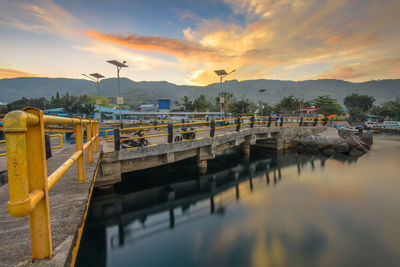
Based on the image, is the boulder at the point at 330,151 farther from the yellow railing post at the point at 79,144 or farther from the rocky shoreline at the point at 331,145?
the yellow railing post at the point at 79,144

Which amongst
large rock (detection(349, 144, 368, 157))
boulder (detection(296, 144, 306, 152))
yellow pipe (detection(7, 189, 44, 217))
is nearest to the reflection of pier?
yellow pipe (detection(7, 189, 44, 217))

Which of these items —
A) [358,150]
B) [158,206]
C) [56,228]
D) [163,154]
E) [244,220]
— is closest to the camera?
→ [56,228]

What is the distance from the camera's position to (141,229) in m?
6.61

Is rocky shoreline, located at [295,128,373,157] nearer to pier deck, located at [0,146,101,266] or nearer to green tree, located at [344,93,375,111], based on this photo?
pier deck, located at [0,146,101,266]

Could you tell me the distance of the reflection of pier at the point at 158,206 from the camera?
6.27 metres

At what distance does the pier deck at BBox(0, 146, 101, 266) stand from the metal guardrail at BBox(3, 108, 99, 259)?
15 cm

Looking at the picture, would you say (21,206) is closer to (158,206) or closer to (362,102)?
(158,206)

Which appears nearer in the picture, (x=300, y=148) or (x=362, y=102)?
(x=300, y=148)

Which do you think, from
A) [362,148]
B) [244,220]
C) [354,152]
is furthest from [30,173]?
[362,148]

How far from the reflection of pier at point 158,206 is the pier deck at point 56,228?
334 cm

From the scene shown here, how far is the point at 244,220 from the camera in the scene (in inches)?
288

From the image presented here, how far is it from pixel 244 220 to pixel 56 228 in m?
6.63

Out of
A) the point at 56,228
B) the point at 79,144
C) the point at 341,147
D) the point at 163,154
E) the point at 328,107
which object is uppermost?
the point at 328,107

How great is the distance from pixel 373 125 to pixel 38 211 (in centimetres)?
6386
